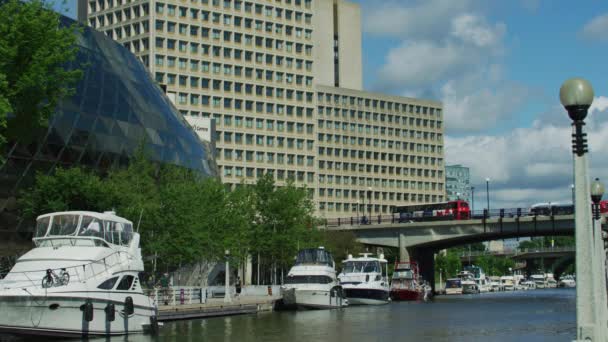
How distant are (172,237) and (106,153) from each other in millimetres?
8078

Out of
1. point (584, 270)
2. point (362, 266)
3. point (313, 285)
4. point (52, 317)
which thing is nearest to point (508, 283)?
point (362, 266)

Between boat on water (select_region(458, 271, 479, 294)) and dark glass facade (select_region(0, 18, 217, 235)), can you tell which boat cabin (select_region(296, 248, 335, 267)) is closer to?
dark glass facade (select_region(0, 18, 217, 235))

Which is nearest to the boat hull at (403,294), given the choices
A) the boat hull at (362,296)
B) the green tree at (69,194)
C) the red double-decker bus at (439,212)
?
the boat hull at (362,296)

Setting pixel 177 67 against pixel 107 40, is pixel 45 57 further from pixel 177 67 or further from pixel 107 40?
pixel 177 67

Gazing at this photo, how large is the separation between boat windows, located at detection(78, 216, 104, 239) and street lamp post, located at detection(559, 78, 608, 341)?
2590cm

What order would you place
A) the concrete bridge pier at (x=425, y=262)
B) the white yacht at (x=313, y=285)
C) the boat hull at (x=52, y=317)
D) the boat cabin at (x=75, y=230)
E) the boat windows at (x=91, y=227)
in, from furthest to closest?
the concrete bridge pier at (x=425, y=262)
the white yacht at (x=313, y=285)
the boat windows at (x=91, y=227)
the boat cabin at (x=75, y=230)
the boat hull at (x=52, y=317)

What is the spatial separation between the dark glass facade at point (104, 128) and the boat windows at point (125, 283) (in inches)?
714

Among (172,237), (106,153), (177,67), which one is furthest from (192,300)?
(177,67)

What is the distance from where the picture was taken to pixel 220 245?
67500 mm

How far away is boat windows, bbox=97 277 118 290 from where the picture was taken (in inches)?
1399

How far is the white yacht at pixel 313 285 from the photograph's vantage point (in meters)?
64.6

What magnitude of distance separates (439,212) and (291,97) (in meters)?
57.7

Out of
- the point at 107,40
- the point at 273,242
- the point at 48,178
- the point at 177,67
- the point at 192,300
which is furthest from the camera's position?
A: the point at 177,67

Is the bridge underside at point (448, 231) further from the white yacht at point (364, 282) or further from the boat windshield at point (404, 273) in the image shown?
the white yacht at point (364, 282)
